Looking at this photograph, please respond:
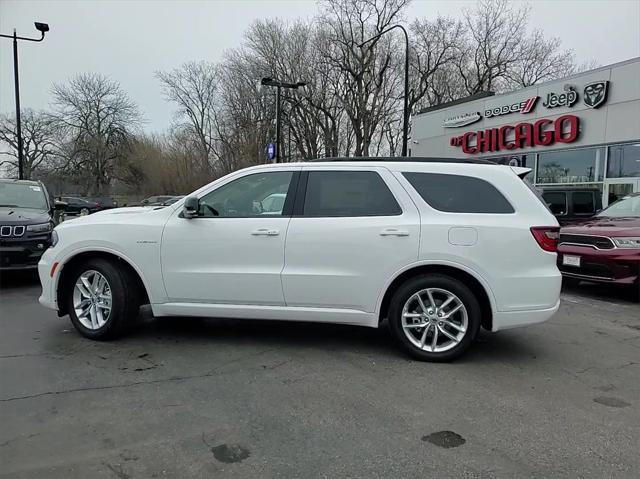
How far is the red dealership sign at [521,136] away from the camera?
17234 mm

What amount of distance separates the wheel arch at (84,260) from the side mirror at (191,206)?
30.3 inches

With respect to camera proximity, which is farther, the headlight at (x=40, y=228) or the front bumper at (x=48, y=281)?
the headlight at (x=40, y=228)

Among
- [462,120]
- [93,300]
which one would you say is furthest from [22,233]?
[462,120]

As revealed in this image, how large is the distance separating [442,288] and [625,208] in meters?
6.22

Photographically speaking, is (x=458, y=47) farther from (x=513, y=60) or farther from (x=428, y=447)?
(x=428, y=447)

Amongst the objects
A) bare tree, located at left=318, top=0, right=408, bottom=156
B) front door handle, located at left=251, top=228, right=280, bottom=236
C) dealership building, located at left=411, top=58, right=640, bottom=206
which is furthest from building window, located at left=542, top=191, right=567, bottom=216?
bare tree, located at left=318, top=0, right=408, bottom=156

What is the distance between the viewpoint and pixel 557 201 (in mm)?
10875

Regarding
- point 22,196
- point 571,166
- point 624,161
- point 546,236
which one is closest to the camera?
point 546,236

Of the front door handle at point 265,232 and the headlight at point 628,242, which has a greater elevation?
the front door handle at point 265,232

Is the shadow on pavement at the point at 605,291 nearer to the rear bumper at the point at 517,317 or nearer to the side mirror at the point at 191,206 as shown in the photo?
the rear bumper at the point at 517,317

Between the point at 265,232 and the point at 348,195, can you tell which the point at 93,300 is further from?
the point at 348,195

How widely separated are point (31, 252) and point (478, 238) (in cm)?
699

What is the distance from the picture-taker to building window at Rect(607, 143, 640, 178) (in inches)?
593

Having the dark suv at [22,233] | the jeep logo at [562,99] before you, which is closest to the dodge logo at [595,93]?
the jeep logo at [562,99]
